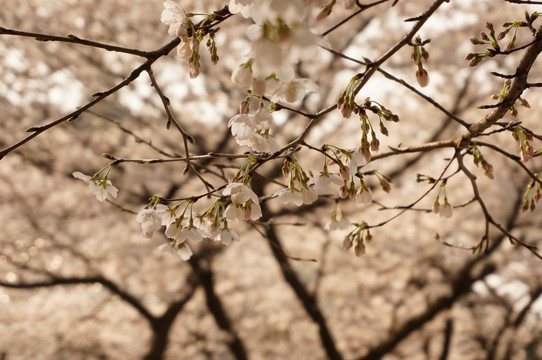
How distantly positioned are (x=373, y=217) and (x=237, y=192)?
2.41 m

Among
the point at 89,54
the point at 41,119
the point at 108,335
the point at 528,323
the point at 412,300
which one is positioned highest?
the point at 89,54

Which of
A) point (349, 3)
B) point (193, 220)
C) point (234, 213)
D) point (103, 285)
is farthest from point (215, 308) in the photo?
point (349, 3)

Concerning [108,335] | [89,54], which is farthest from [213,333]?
[89,54]

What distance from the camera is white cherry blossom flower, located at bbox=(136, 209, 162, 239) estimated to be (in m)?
0.79

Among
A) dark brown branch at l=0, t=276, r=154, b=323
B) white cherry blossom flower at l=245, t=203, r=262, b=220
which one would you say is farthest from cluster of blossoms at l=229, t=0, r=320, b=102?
dark brown branch at l=0, t=276, r=154, b=323

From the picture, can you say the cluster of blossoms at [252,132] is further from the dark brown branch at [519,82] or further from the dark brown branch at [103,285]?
the dark brown branch at [103,285]

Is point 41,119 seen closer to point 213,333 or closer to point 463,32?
point 213,333

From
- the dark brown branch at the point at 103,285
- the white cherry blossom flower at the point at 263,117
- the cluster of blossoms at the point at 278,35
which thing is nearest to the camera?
the cluster of blossoms at the point at 278,35

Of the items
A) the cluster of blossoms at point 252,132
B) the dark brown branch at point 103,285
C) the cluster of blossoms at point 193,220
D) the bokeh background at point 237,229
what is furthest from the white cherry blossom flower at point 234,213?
the dark brown branch at point 103,285

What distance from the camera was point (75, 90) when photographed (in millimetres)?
2754

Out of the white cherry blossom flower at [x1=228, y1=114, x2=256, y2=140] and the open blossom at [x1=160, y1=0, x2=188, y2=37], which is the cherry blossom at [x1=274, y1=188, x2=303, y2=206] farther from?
the open blossom at [x1=160, y1=0, x2=188, y2=37]

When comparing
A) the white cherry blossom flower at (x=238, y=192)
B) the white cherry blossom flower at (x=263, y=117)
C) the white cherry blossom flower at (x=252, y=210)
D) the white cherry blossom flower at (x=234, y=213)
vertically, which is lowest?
the white cherry blossom flower at (x=238, y=192)

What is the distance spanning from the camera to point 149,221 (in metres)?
0.79

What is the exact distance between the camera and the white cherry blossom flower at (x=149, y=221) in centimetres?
79
